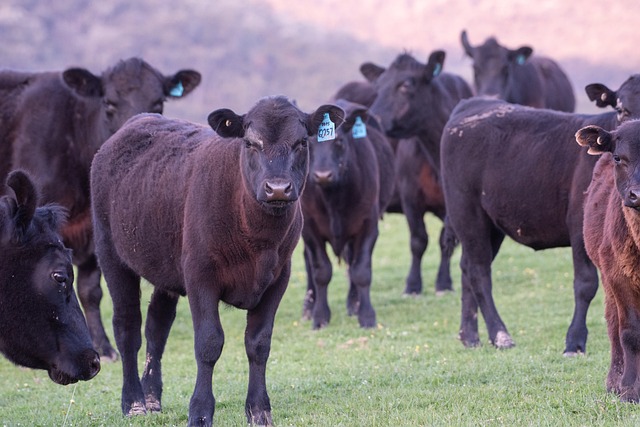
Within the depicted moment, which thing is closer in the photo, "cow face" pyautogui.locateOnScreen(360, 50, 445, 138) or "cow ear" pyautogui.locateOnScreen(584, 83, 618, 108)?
"cow ear" pyautogui.locateOnScreen(584, 83, 618, 108)

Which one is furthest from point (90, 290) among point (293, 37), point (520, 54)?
point (293, 37)

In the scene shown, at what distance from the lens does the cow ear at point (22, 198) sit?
6867mm

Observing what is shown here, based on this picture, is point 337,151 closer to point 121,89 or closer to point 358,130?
point 358,130

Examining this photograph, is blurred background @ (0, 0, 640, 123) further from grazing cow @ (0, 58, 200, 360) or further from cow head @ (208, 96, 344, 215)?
cow head @ (208, 96, 344, 215)

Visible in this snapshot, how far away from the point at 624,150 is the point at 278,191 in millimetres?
2346

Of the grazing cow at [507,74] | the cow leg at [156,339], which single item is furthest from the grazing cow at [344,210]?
the grazing cow at [507,74]

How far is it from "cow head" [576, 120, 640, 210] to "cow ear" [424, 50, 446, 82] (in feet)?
24.4

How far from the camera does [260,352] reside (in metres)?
7.59

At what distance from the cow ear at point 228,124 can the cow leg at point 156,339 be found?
4.84 ft

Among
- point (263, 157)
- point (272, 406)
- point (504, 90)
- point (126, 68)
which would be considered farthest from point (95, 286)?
point (504, 90)

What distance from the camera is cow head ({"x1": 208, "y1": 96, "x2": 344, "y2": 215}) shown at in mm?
7172

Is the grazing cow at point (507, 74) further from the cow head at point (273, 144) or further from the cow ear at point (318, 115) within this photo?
the cow head at point (273, 144)

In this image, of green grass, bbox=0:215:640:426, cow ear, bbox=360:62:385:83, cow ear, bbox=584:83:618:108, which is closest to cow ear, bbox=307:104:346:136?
green grass, bbox=0:215:640:426

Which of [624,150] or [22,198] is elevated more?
[624,150]
